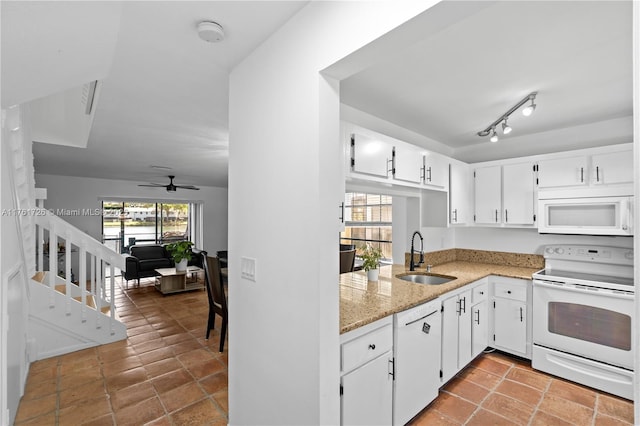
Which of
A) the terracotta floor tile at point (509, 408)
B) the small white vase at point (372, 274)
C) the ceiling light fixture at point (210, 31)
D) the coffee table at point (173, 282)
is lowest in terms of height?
the terracotta floor tile at point (509, 408)

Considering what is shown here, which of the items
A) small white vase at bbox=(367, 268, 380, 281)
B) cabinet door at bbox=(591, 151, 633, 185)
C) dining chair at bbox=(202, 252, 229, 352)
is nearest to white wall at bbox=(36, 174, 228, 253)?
dining chair at bbox=(202, 252, 229, 352)

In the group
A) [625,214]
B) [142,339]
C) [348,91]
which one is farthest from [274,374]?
[625,214]

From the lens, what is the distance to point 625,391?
2324mm

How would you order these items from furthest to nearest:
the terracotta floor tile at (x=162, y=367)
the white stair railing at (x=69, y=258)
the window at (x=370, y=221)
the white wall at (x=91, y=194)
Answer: the white wall at (x=91, y=194) < the window at (x=370, y=221) < the white stair railing at (x=69, y=258) < the terracotta floor tile at (x=162, y=367)

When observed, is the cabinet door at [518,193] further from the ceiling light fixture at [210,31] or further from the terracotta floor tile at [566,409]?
the ceiling light fixture at [210,31]

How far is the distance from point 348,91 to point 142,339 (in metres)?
3.59

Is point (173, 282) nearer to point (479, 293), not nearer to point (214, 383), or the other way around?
point (214, 383)

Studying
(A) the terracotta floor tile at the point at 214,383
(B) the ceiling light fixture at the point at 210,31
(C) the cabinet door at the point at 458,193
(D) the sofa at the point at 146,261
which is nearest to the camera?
(B) the ceiling light fixture at the point at 210,31

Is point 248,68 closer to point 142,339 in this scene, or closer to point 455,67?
point 455,67

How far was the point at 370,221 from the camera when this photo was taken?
508 cm

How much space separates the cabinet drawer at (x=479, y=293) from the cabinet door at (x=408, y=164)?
1207mm

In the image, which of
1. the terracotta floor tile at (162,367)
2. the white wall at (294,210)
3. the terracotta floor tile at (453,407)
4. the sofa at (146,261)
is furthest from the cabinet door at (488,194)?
the sofa at (146,261)

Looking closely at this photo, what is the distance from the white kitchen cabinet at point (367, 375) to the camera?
59.9 inches

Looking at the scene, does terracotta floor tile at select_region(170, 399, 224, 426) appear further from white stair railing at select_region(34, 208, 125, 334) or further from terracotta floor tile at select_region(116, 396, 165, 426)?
white stair railing at select_region(34, 208, 125, 334)
